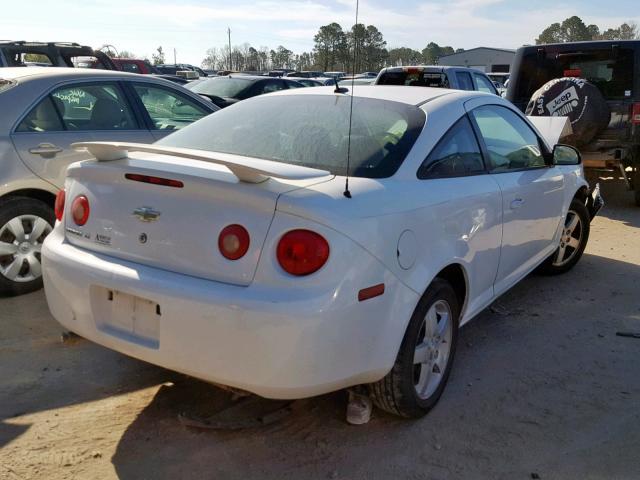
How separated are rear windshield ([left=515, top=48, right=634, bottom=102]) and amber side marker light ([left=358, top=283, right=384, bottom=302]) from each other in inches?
283

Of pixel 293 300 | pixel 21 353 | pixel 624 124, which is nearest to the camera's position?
pixel 293 300

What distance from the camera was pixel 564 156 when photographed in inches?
195

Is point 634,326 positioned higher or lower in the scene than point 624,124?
lower

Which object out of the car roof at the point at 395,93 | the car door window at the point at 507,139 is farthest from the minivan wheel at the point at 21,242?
the car door window at the point at 507,139

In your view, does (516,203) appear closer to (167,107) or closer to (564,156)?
(564,156)

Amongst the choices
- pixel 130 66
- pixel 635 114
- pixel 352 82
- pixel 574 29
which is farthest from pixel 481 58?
pixel 352 82

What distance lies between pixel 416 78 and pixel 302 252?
8.39 m

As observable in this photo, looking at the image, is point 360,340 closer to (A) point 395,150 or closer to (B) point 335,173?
(B) point 335,173

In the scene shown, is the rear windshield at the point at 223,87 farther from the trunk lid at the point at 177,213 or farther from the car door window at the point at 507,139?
the trunk lid at the point at 177,213

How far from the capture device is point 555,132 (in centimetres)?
650

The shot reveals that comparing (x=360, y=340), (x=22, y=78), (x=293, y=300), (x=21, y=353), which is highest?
(x=22, y=78)

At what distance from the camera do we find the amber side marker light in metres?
2.59

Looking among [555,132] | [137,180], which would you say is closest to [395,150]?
[137,180]

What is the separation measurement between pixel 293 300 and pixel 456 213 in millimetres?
1196
